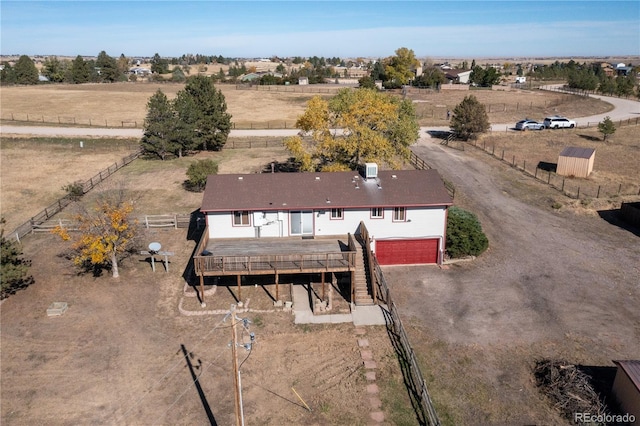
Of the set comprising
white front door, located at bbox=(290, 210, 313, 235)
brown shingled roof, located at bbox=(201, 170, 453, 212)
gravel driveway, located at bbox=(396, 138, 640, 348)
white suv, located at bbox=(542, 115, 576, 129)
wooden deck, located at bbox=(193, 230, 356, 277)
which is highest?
brown shingled roof, located at bbox=(201, 170, 453, 212)

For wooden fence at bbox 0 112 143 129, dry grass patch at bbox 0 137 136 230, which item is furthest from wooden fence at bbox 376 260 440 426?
wooden fence at bbox 0 112 143 129

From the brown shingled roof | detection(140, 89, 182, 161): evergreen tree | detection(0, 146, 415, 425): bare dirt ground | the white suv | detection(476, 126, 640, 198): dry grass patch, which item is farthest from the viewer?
the white suv

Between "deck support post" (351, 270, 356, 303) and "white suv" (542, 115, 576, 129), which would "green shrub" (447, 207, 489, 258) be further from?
"white suv" (542, 115, 576, 129)

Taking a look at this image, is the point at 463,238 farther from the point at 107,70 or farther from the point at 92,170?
the point at 107,70

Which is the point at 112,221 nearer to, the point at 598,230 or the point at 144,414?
the point at 144,414

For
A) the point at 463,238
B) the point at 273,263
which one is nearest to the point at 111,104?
the point at 273,263
